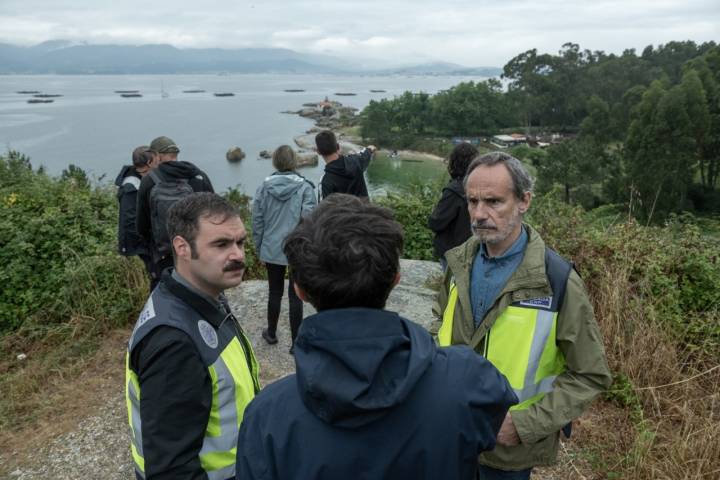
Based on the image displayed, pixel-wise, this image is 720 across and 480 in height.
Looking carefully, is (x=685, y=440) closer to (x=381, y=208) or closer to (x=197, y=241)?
(x=381, y=208)

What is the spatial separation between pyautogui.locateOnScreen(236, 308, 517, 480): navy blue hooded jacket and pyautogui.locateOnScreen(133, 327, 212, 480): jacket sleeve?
43 centimetres

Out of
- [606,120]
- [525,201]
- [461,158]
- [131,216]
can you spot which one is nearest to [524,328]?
[525,201]

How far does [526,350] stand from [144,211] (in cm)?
327

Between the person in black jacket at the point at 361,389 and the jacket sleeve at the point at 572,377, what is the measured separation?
70 cm

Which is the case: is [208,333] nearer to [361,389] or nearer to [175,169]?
[361,389]

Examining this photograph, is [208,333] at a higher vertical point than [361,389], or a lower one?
lower

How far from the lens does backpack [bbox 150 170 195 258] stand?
374 centimetres

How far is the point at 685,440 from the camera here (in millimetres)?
2850

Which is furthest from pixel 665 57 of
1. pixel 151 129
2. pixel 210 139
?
pixel 151 129

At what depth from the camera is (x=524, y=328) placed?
6.09 feet

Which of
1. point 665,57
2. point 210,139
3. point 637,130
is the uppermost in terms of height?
point 665,57

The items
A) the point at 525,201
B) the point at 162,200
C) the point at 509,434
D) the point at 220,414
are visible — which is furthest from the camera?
the point at 162,200

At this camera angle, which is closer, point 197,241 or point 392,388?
point 392,388

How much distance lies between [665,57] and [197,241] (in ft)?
262
